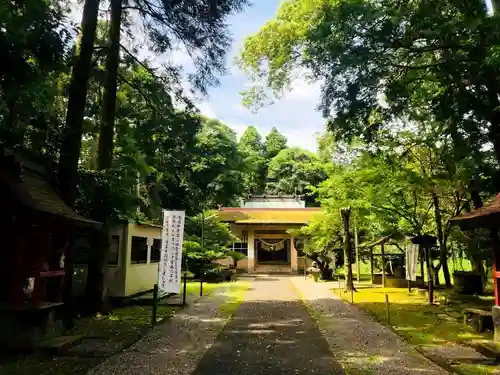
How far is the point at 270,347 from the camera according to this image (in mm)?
7590

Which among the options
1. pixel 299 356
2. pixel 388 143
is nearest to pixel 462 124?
pixel 388 143

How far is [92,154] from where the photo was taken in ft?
45.8

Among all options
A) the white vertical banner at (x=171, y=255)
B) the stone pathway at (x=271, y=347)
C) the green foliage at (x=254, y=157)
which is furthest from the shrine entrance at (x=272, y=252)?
the white vertical banner at (x=171, y=255)

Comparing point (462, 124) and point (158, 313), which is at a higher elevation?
point (462, 124)

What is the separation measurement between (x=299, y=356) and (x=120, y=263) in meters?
8.25

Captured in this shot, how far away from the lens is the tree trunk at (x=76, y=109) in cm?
967

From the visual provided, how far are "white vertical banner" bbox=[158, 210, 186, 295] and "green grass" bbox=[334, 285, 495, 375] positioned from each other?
16.4 ft

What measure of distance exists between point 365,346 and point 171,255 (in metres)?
5.54

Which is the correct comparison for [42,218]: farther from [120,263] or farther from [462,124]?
[462,124]

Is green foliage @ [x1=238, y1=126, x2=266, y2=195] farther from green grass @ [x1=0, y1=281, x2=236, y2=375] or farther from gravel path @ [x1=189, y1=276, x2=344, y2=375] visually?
gravel path @ [x1=189, y1=276, x2=344, y2=375]

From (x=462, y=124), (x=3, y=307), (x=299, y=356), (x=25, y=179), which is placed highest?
(x=462, y=124)

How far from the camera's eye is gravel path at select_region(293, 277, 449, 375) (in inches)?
244

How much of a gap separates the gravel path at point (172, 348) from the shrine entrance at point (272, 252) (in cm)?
1816

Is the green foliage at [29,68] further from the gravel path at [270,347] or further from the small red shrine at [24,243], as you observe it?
the gravel path at [270,347]
